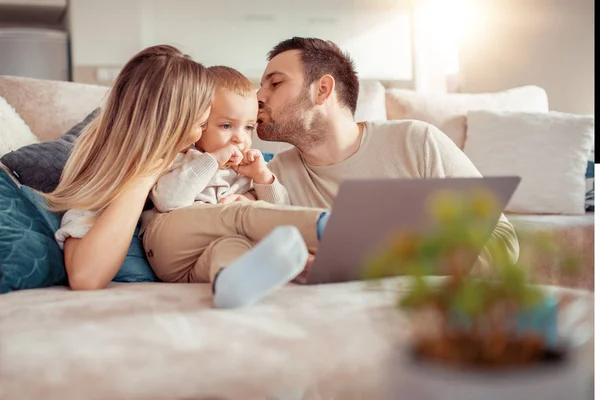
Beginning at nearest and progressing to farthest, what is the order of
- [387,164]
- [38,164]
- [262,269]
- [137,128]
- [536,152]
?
1. [262,269]
2. [137,128]
3. [38,164]
4. [387,164]
5. [536,152]

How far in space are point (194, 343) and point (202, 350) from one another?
0.05 feet

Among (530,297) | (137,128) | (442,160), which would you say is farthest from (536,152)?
(530,297)

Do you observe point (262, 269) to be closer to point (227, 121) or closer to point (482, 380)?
point (482, 380)

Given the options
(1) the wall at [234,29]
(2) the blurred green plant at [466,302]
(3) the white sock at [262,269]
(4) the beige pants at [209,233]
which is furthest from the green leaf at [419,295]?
(1) the wall at [234,29]

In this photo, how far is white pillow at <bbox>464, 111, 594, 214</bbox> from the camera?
1586 mm

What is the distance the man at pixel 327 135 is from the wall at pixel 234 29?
0.06 m

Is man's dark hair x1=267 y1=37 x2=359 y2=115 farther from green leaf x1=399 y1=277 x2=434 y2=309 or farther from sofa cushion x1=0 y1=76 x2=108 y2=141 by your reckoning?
green leaf x1=399 y1=277 x2=434 y2=309

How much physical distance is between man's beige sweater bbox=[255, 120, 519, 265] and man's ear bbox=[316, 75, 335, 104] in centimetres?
9

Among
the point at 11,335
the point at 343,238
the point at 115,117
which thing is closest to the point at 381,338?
the point at 343,238

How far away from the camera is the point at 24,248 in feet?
3.07

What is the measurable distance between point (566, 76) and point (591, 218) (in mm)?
278

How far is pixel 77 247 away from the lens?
917 mm

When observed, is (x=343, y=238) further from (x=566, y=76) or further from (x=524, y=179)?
(x=524, y=179)

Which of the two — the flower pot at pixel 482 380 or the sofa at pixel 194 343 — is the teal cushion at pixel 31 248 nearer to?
the sofa at pixel 194 343
